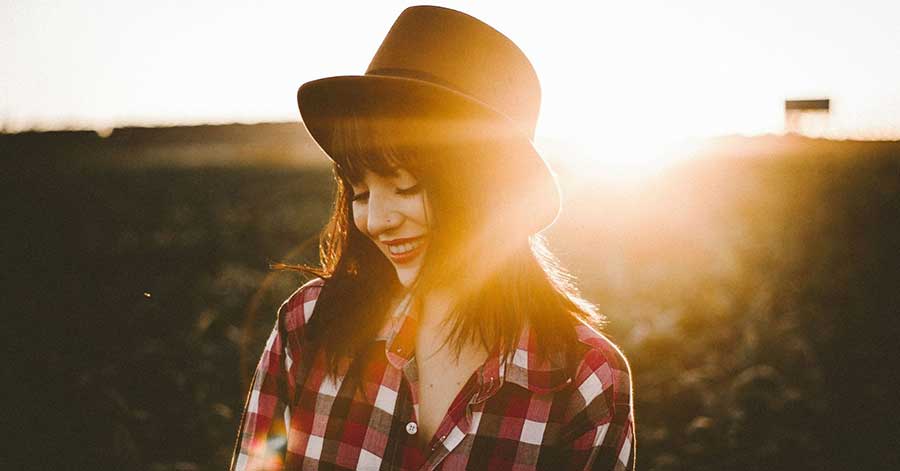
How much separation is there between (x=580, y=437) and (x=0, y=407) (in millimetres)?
4367

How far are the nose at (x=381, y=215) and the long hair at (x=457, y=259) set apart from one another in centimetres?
6

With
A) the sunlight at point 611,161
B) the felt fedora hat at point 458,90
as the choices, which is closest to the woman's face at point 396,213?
the felt fedora hat at point 458,90

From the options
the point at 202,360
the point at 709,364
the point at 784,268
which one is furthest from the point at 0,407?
the point at 784,268

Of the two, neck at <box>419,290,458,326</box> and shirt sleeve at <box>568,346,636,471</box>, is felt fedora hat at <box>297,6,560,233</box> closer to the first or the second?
neck at <box>419,290,458,326</box>

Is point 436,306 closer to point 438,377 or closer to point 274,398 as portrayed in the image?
point 438,377

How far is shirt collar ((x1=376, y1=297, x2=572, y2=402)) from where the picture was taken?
1.37 meters

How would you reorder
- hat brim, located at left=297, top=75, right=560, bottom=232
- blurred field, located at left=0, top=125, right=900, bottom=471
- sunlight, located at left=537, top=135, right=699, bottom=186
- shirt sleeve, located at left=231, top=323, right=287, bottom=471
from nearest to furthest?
hat brim, located at left=297, top=75, right=560, bottom=232 < shirt sleeve, located at left=231, top=323, right=287, bottom=471 < blurred field, located at left=0, top=125, right=900, bottom=471 < sunlight, located at left=537, top=135, right=699, bottom=186

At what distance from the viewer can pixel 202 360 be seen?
4.74 metres

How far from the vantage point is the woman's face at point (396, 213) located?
4.35ft

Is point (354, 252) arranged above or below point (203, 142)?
below

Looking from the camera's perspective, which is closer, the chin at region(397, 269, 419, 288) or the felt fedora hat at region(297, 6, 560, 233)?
the felt fedora hat at region(297, 6, 560, 233)

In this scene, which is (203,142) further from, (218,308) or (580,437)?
(580,437)

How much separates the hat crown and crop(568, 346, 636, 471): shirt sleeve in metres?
0.59

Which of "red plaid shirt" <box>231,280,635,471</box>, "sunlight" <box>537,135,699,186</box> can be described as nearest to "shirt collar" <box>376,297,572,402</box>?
"red plaid shirt" <box>231,280,635,471</box>
